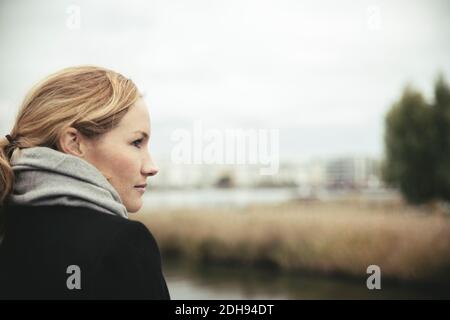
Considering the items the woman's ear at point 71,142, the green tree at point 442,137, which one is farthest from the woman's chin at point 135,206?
the green tree at point 442,137

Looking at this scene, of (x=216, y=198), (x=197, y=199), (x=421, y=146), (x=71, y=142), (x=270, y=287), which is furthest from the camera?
(x=216, y=198)

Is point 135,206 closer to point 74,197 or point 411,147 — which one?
point 74,197

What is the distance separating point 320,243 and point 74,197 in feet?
26.2

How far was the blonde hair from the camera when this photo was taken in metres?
0.95

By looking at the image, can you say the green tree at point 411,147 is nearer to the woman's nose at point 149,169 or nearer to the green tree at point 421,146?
the green tree at point 421,146

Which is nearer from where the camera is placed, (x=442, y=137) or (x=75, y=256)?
(x=75, y=256)

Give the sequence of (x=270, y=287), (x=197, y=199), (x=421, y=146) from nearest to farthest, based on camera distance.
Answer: (x=270, y=287)
(x=421, y=146)
(x=197, y=199)

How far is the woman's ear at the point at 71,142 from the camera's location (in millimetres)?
964

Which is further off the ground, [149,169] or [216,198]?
[149,169]

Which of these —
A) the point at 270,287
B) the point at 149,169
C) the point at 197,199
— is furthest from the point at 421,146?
the point at 149,169

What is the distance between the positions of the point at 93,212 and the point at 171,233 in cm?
1017

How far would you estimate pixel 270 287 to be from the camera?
750 cm

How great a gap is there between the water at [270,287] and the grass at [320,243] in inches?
11.6

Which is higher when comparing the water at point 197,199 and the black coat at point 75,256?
the black coat at point 75,256
